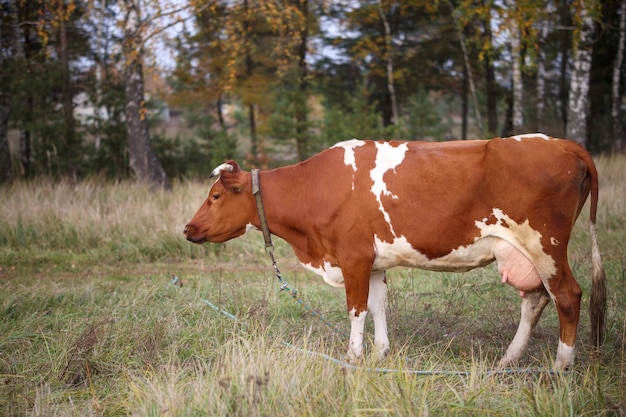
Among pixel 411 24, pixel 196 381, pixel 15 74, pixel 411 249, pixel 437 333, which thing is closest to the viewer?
pixel 196 381

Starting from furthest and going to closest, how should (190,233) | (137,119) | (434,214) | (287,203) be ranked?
(137,119) → (190,233) → (287,203) → (434,214)

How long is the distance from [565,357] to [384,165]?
5.97ft

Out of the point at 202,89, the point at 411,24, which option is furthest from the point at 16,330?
the point at 411,24

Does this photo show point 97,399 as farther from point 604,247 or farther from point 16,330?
point 604,247

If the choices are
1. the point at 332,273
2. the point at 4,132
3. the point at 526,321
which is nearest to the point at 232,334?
the point at 332,273

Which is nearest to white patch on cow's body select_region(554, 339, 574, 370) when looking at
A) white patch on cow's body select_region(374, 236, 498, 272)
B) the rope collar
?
white patch on cow's body select_region(374, 236, 498, 272)

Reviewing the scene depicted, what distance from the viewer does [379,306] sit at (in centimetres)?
492

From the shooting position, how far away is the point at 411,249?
178 inches

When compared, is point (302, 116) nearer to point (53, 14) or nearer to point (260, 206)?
point (53, 14)

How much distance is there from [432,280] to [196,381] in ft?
13.1

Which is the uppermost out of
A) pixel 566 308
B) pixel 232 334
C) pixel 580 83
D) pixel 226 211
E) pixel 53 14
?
pixel 53 14

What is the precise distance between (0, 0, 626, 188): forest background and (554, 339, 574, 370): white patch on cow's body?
8.16 meters

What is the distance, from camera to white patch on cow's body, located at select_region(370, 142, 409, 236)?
4.53 metres

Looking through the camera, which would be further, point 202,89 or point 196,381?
point 202,89
